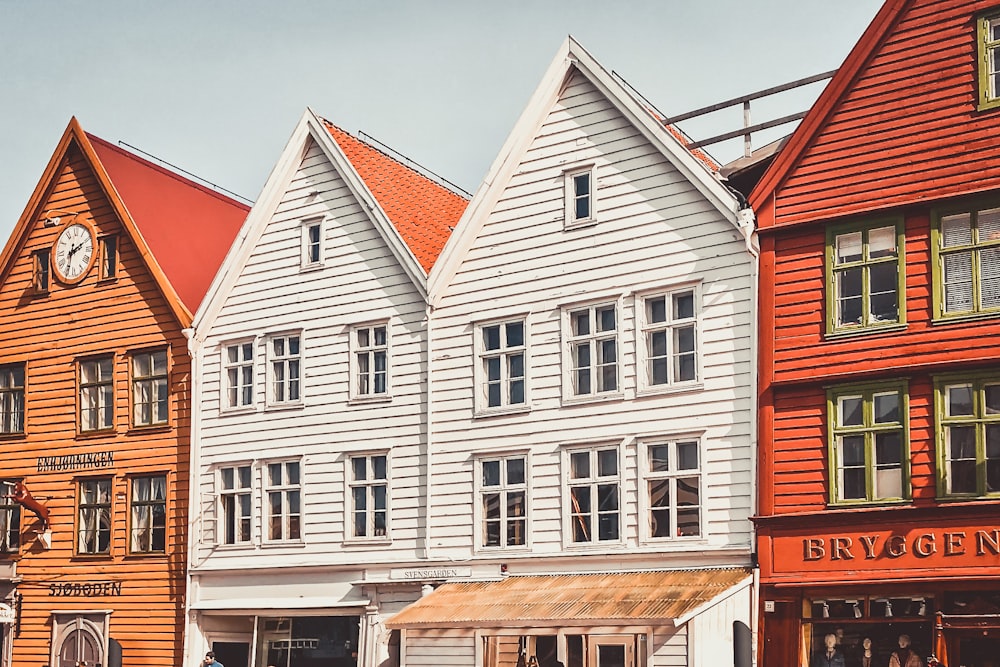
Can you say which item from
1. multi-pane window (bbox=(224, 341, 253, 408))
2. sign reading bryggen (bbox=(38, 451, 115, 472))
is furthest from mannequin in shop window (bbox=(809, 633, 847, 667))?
sign reading bryggen (bbox=(38, 451, 115, 472))

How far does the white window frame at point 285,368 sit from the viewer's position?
33781 millimetres

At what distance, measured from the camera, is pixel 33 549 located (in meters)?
37.5

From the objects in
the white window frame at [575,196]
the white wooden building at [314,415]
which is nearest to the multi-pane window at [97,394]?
the white wooden building at [314,415]

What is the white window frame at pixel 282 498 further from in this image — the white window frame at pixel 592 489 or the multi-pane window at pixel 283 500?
the white window frame at pixel 592 489

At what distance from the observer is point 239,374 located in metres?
35.0

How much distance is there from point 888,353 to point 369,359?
12026mm

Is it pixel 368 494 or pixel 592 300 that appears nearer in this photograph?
pixel 592 300

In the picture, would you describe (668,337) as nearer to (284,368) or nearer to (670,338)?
(670,338)

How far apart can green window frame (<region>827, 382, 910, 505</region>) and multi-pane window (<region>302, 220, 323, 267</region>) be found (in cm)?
1332

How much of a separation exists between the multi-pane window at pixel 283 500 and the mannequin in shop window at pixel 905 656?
1390cm

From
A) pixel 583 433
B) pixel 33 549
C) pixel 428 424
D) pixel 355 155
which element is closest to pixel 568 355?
pixel 583 433

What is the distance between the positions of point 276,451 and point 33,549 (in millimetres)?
8090

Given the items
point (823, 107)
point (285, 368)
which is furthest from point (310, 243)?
point (823, 107)

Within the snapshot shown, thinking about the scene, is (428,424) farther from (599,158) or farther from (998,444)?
(998,444)
